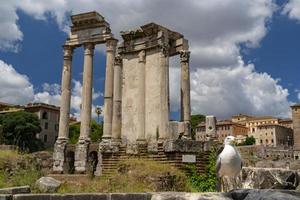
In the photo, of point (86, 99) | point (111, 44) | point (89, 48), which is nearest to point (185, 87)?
point (111, 44)

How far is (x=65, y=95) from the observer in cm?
3512

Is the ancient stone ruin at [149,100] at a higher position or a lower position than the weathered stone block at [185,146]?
higher

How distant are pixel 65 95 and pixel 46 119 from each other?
227 feet

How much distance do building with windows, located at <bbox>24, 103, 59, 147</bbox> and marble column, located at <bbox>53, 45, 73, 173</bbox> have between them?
218ft

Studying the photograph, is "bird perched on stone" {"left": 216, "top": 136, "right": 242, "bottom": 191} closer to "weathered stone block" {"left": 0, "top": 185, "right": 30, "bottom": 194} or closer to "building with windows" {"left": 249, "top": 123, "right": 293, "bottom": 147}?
"weathered stone block" {"left": 0, "top": 185, "right": 30, "bottom": 194}

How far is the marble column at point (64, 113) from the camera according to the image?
34469 millimetres

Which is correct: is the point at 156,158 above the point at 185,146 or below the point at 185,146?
below

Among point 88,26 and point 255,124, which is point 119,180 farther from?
point 255,124

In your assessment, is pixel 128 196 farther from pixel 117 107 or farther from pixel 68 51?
pixel 68 51

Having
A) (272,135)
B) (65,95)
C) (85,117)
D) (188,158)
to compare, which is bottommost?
(188,158)

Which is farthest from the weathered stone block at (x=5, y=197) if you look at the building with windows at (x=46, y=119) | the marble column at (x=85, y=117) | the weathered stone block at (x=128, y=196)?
the building with windows at (x=46, y=119)

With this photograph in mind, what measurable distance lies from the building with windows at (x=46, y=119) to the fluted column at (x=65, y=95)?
6645 centimetres

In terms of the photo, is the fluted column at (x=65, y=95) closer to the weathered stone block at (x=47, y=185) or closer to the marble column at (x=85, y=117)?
the marble column at (x=85, y=117)

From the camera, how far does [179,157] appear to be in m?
15.6
